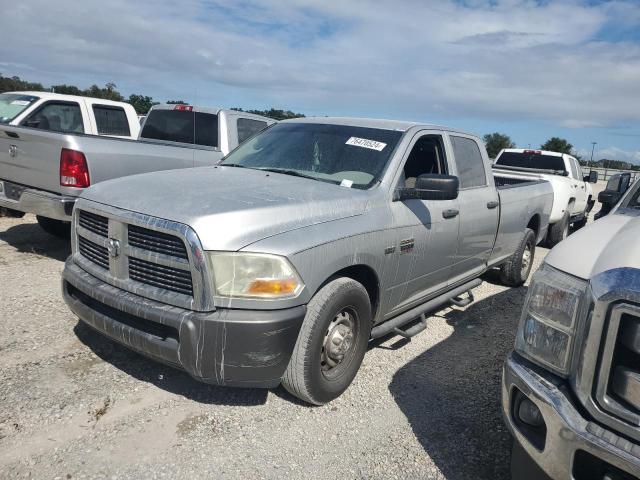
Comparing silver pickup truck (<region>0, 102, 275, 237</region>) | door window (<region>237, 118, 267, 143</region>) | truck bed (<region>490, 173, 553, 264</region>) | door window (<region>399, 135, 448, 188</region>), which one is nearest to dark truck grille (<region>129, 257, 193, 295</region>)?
door window (<region>399, 135, 448, 188</region>)

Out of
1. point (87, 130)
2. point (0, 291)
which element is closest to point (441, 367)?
point (0, 291)

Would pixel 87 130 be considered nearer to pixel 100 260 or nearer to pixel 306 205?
pixel 100 260

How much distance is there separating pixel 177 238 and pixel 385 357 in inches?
85.2

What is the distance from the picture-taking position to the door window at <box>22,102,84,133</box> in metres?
7.87

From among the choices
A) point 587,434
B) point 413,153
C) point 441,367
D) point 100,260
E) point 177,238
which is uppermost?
point 413,153

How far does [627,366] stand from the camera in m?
2.00

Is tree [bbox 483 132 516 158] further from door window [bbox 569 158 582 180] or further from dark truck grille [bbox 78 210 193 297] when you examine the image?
dark truck grille [bbox 78 210 193 297]

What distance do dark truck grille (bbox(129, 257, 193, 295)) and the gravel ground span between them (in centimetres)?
84

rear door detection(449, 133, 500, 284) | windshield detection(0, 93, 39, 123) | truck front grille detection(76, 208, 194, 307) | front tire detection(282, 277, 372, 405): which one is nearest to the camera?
truck front grille detection(76, 208, 194, 307)

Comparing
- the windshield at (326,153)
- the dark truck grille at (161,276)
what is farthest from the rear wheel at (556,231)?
the dark truck grille at (161,276)

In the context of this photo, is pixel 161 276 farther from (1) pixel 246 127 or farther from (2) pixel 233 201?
(1) pixel 246 127

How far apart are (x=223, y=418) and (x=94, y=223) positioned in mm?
1492

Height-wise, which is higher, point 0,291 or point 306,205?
point 306,205

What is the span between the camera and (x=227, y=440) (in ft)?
9.76
